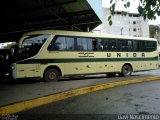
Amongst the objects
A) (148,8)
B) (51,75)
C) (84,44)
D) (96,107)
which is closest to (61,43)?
(84,44)

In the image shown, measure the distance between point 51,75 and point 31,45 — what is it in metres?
1.81

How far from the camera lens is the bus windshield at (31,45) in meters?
14.3

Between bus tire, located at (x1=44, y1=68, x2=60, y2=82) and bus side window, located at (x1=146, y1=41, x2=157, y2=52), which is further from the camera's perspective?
bus side window, located at (x1=146, y1=41, x2=157, y2=52)

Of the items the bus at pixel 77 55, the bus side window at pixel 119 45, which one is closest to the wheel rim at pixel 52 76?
A: the bus at pixel 77 55

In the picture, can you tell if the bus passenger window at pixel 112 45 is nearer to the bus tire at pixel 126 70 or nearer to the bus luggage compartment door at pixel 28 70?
the bus tire at pixel 126 70

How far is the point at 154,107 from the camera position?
7.78m

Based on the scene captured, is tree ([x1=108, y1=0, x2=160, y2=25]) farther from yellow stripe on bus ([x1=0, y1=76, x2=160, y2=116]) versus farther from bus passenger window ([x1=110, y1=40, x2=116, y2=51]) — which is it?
bus passenger window ([x1=110, y1=40, x2=116, y2=51])

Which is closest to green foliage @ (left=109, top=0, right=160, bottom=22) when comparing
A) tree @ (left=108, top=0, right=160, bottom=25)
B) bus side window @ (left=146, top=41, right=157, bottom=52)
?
tree @ (left=108, top=0, right=160, bottom=25)

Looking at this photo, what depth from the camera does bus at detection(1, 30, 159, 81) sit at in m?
14.3

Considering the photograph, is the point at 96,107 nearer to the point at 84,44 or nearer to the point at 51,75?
the point at 51,75

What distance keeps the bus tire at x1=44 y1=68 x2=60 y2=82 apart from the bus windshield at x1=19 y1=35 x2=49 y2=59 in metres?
1.19

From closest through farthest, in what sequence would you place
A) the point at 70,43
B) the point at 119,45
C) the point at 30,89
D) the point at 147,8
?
the point at 147,8, the point at 30,89, the point at 70,43, the point at 119,45

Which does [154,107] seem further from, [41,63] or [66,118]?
[41,63]

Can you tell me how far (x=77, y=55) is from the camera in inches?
632
